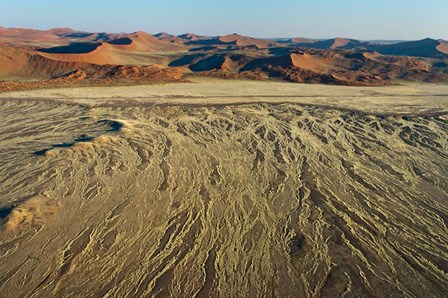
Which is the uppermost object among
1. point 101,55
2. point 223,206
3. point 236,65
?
point 223,206

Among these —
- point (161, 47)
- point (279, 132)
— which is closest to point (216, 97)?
point (279, 132)

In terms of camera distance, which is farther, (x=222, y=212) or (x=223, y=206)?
(x=223, y=206)

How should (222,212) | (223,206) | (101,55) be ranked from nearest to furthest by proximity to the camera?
(222,212), (223,206), (101,55)

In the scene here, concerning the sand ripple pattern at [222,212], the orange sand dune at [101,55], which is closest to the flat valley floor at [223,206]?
the sand ripple pattern at [222,212]

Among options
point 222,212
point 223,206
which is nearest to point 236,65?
point 223,206

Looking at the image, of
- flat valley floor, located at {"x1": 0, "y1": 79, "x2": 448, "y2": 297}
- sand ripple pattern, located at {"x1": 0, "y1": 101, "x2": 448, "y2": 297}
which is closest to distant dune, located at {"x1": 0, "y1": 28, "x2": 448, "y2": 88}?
flat valley floor, located at {"x1": 0, "y1": 79, "x2": 448, "y2": 297}

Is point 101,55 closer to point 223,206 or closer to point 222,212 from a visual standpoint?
point 223,206

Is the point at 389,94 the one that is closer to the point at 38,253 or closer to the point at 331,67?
the point at 331,67

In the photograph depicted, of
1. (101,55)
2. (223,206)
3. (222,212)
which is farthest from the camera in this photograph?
(101,55)
